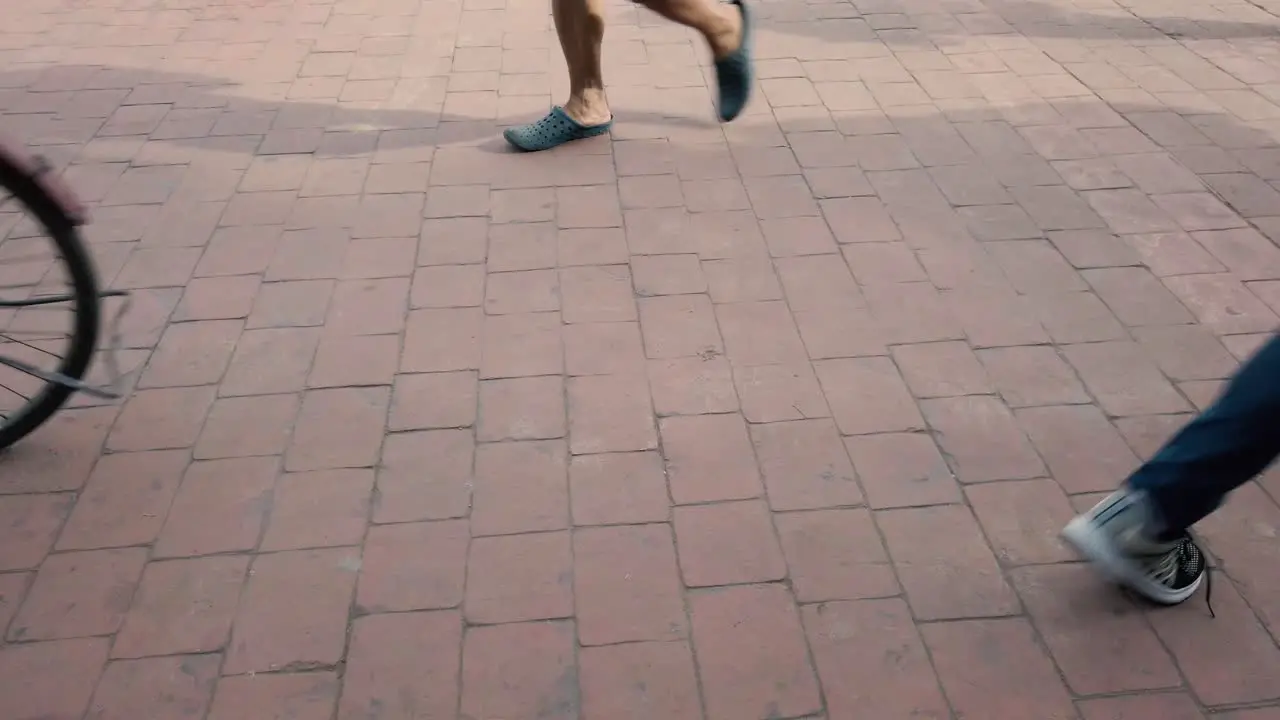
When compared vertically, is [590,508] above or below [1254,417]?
below

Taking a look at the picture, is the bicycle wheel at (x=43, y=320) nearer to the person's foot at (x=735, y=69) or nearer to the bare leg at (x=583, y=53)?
the bare leg at (x=583, y=53)

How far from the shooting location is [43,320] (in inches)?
119

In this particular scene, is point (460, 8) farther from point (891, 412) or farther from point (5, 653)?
point (5, 653)

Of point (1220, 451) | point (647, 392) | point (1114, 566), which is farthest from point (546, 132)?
point (1220, 451)

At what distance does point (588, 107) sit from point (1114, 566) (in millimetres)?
2785

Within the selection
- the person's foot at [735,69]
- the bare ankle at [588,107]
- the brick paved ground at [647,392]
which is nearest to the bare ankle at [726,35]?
the person's foot at [735,69]

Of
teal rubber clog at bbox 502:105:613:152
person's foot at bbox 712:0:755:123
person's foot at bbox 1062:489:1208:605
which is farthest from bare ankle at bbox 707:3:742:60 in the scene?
person's foot at bbox 1062:489:1208:605

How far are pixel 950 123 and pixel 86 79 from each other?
4002mm

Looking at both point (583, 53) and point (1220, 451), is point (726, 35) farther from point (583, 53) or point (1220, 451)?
point (1220, 451)

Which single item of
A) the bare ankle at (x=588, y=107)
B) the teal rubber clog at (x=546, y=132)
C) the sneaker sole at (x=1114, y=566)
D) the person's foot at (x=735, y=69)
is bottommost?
the teal rubber clog at (x=546, y=132)

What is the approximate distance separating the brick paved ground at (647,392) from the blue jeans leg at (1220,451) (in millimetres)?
339

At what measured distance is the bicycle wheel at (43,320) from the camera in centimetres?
238

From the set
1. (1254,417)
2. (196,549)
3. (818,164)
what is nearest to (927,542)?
(1254,417)

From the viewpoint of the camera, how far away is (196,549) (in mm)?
2365
